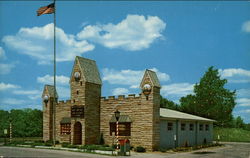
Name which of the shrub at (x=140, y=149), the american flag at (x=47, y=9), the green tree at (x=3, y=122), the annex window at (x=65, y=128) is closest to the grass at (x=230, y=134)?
the annex window at (x=65, y=128)

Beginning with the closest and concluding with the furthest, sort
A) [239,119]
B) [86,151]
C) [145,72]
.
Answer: [86,151]
[145,72]
[239,119]

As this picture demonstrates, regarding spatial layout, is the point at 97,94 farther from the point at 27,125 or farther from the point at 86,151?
the point at 27,125

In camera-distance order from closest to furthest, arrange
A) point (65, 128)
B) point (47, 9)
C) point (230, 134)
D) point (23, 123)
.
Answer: point (47, 9) → point (65, 128) → point (23, 123) → point (230, 134)

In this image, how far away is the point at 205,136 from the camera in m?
42.6

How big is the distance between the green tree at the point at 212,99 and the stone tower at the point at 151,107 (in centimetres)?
3477

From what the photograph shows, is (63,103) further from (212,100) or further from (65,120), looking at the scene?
(212,100)

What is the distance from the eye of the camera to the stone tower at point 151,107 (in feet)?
101

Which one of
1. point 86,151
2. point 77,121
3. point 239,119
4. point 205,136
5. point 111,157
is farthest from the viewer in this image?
point 239,119

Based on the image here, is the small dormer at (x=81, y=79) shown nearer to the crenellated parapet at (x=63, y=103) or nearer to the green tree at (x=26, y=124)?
the crenellated parapet at (x=63, y=103)

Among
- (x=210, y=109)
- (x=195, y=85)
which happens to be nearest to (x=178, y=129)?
(x=210, y=109)

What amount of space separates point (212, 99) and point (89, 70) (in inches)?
1450

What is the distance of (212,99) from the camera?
6481 centimetres

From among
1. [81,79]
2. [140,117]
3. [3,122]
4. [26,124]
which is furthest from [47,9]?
[26,124]

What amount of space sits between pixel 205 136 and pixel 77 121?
18593 mm
